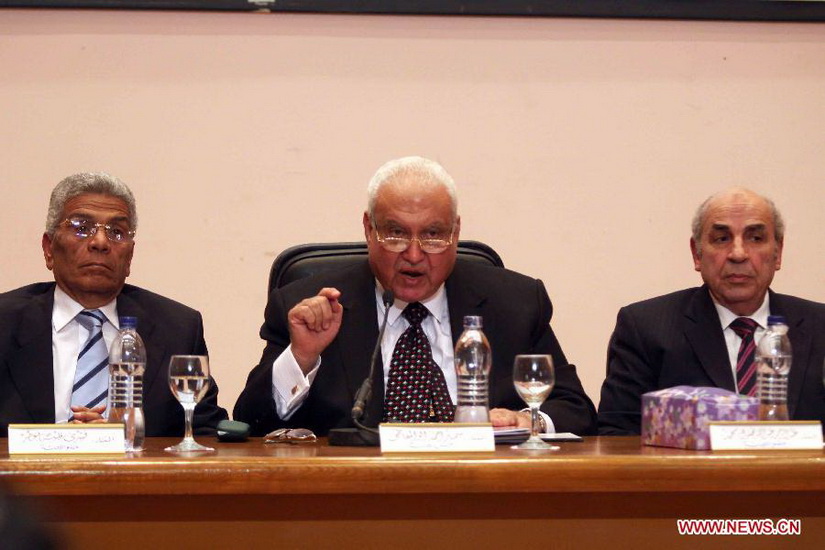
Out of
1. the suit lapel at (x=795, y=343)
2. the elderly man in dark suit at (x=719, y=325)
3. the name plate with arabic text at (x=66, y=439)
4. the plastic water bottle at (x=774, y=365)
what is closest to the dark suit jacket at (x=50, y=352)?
the name plate with arabic text at (x=66, y=439)

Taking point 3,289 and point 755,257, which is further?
point 3,289

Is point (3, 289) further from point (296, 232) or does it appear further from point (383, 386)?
point (383, 386)

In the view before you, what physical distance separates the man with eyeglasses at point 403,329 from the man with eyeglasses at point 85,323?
0.30 meters

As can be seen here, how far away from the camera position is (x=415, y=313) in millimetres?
2891

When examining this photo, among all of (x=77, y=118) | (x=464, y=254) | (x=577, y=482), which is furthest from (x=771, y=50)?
(x=577, y=482)

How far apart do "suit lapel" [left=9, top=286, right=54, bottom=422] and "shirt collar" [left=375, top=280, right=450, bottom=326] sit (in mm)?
903

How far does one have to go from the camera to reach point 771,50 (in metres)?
4.20

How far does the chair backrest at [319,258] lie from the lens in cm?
311

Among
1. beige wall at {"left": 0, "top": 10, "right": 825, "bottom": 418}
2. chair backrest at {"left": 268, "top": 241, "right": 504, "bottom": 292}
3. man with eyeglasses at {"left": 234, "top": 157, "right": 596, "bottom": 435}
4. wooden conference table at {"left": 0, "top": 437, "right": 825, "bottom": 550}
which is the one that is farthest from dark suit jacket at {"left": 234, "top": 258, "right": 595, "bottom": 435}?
beige wall at {"left": 0, "top": 10, "right": 825, "bottom": 418}

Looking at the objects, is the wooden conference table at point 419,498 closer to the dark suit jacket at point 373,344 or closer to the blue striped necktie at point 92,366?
the dark suit jacket at point 373,344

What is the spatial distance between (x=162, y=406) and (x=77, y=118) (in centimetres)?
154

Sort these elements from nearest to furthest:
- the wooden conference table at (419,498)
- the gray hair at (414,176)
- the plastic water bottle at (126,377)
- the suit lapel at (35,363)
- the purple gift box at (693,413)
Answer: the wooden conference table at (419,498)
the purple gift box at (693,413)
the plastic water bottle at (126,377)
the suit lapel at (35,363)
the gray hair at (414,176)

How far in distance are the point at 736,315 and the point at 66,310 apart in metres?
1.95

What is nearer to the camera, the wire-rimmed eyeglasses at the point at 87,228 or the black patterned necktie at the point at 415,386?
the black patterned necktie at the point at 415,386
